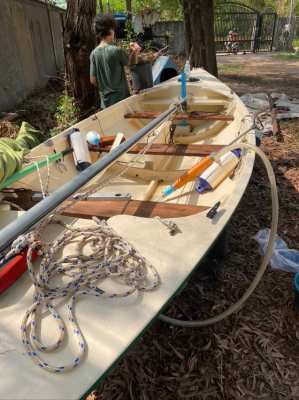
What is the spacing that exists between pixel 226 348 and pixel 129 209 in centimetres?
114

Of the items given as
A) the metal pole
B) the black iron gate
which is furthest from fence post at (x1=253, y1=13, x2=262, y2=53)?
the metal pole

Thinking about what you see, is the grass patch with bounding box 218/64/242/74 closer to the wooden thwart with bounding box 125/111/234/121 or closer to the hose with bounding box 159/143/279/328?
the wooden thwart with bounding box 125/111/234/121

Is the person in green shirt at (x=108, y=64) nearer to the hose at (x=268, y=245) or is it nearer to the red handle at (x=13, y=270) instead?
the hose at (x=268, y=245)

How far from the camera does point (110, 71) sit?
4.70m

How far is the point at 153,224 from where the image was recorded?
1944 millimetres

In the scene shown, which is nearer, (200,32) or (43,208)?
(43,208)

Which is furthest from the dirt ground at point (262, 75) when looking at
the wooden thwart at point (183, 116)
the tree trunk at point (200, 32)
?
the wooden thwart at point (183, 116)

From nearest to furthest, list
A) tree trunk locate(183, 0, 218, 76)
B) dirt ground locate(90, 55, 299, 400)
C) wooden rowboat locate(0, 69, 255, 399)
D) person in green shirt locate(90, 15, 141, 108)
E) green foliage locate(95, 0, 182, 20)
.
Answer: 1. wooden rowboat locate(0, 69, 255, 399)
2. dirt ground locate(90, 55, 299, 400)
3. person in green shirt locate(90, 15, 141, 108)
4. tree trunk locate(183, 0, 218, 76)
5. green foliage locate(95, 0, 182, 20)

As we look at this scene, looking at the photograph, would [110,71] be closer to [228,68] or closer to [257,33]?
[228,68]

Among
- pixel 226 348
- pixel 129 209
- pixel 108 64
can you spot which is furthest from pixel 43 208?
pixel 108 64

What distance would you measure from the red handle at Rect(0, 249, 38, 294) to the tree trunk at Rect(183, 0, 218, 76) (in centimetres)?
837

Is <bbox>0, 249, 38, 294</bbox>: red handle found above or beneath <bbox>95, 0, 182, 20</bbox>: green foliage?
beneath

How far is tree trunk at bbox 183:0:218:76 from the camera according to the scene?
27.6ft

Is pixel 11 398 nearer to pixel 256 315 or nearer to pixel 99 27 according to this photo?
pixel 256 315
